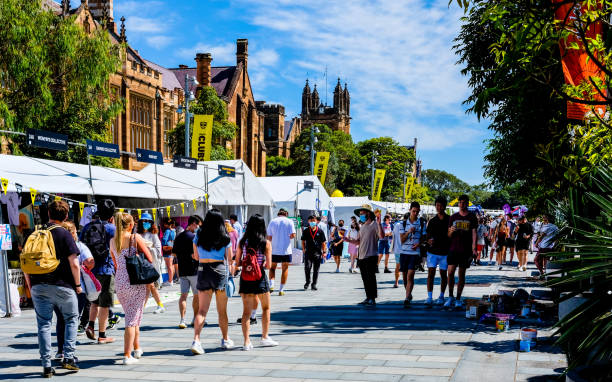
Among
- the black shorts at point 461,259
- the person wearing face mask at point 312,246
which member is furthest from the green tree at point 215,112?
the black shorts at point 461,259

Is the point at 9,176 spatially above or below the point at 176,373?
above

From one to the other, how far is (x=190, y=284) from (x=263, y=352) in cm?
261

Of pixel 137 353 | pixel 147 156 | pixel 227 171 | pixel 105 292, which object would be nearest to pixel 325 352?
pixel 137 353

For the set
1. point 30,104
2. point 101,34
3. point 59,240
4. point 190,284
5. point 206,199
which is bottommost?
point 190,284

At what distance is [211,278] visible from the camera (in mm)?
8055

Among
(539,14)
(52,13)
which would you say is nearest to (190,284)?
(539,14)

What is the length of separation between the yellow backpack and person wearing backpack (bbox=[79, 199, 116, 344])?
220 cm

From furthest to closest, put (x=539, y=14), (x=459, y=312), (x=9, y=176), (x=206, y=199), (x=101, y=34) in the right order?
(x=101, y=34) → (x=206, y=199) → (x=9, y=176) → (x=459, y=312) → (x=539, y=14)

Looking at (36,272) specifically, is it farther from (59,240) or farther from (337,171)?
(337,171)

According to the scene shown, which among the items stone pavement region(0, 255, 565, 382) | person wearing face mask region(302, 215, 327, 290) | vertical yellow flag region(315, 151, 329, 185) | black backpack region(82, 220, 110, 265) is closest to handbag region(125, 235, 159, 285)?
stone pavement region(0, 255, 565, 382)

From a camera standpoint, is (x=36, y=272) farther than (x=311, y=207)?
No

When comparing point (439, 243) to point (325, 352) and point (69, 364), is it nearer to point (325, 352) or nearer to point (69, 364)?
point (325, 352)

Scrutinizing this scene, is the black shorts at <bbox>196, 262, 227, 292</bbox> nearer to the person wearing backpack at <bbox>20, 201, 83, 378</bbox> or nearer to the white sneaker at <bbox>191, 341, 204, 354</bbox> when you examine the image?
the white sneaker at <bbox>191, 341, 204, 354</bbox>

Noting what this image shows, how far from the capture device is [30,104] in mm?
21062
